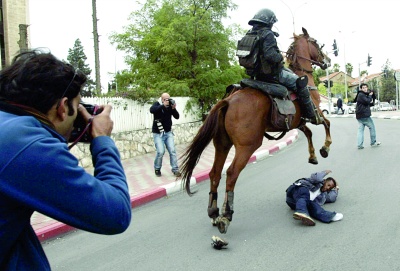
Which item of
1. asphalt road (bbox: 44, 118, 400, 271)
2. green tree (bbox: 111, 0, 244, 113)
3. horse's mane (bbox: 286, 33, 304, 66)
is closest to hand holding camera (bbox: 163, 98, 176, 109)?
asphalt road (bbox: 44, 118, 400, 271)

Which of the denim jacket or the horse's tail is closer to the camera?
the horse's tail

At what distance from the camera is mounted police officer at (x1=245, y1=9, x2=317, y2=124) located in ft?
15.7

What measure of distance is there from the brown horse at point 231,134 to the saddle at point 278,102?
0.06 meters

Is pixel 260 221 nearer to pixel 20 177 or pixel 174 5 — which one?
pixel 20 177

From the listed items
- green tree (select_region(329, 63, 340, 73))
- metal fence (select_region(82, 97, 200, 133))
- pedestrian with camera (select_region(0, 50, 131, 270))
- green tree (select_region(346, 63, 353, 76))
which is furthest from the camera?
green tree (select_region(329, 63, 340, 73))

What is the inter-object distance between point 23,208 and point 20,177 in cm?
15

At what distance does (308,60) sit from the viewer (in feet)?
21.6

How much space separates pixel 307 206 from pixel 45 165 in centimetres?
440

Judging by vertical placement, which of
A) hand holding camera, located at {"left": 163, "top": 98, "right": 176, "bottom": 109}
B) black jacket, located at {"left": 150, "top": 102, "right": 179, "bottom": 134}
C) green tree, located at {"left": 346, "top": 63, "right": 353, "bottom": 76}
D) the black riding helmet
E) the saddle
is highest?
green tree, located at {"left": 346, "top": 63, "right": 353, "bottom": 76}

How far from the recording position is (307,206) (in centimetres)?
504

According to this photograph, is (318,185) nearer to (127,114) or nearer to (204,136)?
(204,136)

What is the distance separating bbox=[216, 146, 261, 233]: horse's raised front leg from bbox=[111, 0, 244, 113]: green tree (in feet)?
35.3

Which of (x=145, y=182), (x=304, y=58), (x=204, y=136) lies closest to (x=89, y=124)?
(x=204, y=136)

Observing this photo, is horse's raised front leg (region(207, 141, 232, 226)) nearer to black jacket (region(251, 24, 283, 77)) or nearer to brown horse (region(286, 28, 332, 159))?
black jacket (region(251, 24, 283, 77))
